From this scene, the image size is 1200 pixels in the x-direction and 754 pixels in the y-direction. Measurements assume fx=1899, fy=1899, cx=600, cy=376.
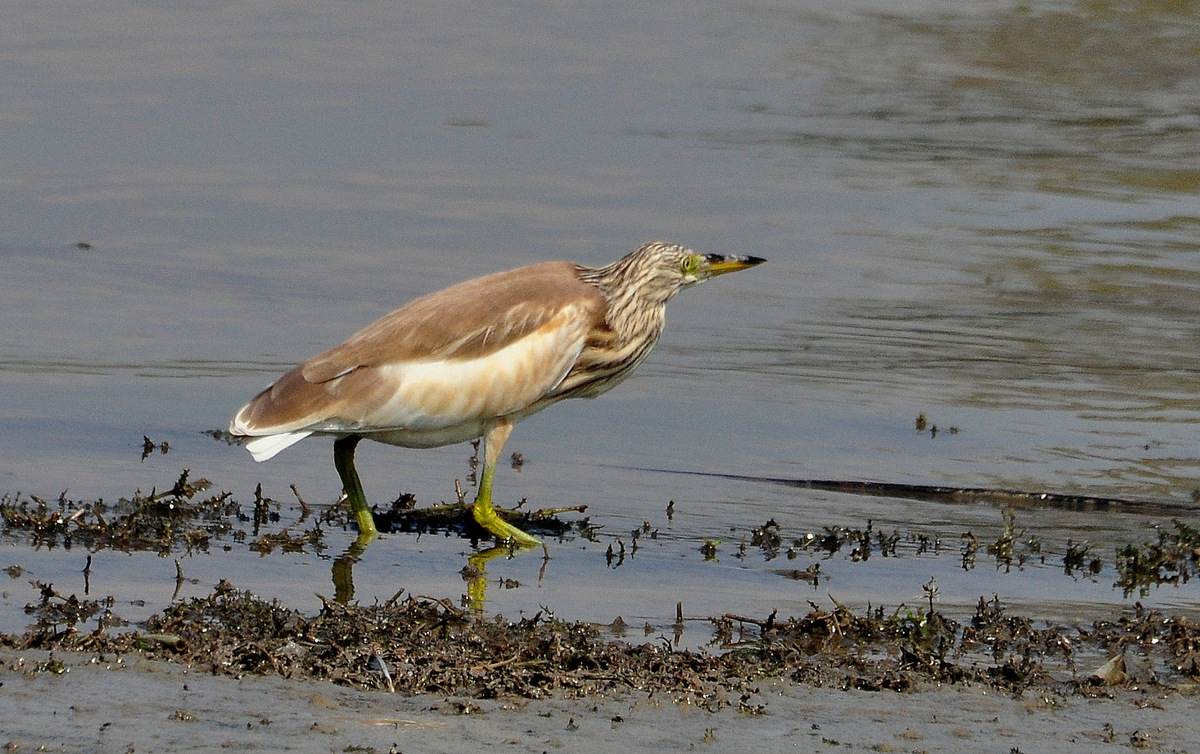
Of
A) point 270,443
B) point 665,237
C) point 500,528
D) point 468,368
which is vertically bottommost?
point 500,528

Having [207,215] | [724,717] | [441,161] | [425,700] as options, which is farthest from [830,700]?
[441,161]

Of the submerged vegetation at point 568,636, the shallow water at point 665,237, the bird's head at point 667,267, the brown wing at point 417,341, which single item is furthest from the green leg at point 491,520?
the bird's head at point 667,267

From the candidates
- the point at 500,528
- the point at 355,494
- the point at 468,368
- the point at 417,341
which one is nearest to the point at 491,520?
the point at 500,528

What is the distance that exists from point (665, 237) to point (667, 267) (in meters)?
4.75

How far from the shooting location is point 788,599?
6.14m

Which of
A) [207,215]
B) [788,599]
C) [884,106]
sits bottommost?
[788,599]

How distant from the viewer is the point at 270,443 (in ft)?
22.4

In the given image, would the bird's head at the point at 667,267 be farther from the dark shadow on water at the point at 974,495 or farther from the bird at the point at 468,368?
the dark shadow on water at the point at 974,495

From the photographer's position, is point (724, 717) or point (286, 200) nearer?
point (724, 717)

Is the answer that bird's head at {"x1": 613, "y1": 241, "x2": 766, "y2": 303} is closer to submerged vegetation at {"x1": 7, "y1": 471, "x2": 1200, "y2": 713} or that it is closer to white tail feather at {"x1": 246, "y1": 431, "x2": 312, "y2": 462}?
submerged vegetation at {"x1": 7, "y1": 471, "x2": 1200, "y2": 713}

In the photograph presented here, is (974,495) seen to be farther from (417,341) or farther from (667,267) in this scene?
(417,341)

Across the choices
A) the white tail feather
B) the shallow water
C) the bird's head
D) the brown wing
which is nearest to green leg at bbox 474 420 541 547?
the shallow water

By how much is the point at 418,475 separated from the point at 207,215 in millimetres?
5524

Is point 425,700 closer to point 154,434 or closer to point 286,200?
point 154,434
